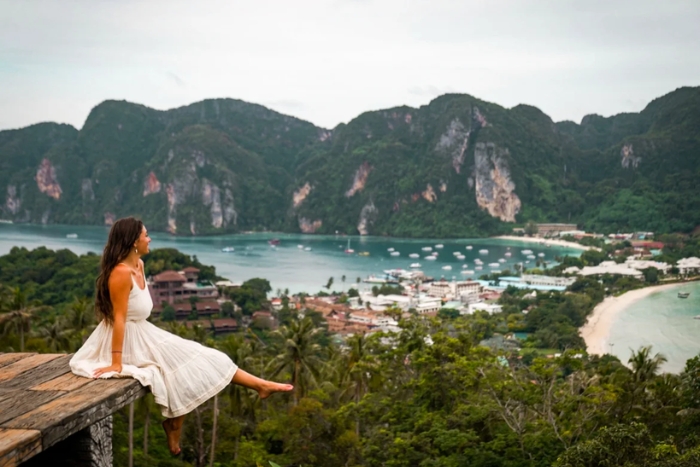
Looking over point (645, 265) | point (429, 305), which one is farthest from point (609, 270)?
point (429, 305)

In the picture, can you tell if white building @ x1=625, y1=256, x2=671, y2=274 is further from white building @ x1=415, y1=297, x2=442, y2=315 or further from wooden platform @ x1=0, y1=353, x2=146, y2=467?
wooden platform @ x1=0, y1=353, x2=146, y2=467

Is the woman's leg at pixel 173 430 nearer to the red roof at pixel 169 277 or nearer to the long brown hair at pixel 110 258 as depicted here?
the long brown hair at pixel 110 258

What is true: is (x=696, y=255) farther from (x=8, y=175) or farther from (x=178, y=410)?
(x=8, y=175)

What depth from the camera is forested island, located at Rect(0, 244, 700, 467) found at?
5965 millimetres

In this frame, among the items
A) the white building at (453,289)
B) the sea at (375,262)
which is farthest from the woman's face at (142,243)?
the white building at (453,289)

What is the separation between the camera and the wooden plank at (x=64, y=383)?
173 cm

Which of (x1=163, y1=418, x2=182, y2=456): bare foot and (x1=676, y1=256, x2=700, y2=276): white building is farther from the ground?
(x1=163, y1=418, x2=182, y2=456): bare foot

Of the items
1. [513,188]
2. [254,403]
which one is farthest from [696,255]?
[254,403]

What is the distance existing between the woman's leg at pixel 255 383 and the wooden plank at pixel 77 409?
31 cm

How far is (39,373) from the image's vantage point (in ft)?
6.23

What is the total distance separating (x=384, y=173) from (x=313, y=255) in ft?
113

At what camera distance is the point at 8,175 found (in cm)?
11756

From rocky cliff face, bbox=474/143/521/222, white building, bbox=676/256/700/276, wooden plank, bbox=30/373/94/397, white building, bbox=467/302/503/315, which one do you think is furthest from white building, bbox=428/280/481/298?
rocky cliff face, bbox=474/143/521/222

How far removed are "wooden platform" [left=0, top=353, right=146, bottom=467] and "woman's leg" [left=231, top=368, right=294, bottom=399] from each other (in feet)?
1.02
